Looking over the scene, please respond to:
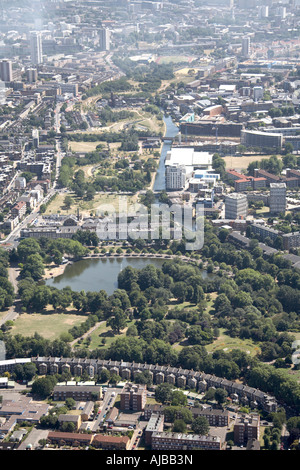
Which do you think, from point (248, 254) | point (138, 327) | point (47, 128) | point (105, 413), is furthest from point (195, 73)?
point (105, 413)

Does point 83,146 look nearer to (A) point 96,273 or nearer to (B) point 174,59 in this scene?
(A) point 96,273

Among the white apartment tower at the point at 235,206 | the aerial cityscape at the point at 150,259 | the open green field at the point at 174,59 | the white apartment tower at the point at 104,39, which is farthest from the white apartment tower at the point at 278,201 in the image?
the white apartment tower at the point at 104,39

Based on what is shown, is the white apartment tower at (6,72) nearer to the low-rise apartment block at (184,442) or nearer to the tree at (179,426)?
the tree at (179,426)

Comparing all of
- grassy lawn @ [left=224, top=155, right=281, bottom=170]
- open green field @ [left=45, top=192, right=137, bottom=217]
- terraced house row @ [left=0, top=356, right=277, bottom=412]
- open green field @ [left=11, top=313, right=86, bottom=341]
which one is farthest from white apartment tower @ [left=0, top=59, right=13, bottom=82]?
terraced house row @ [left=0, top=356, right=277, bottom=412]

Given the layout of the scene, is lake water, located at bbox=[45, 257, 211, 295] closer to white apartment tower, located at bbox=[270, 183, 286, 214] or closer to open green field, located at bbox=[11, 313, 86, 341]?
open green field, located at bbox=[11, 313, 86, 341]

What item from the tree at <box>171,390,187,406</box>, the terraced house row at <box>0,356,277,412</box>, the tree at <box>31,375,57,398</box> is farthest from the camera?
the tree at <box>31,375,57,398</box>
